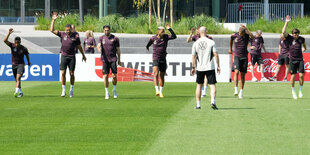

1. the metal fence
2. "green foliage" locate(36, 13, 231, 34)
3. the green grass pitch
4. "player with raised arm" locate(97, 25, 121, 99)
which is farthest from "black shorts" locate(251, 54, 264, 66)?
the metal fence

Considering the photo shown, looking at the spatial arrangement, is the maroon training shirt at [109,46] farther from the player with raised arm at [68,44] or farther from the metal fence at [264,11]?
the metal fence at [264,11]

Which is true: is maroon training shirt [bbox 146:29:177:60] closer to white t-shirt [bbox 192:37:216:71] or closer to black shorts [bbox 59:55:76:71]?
black shorts [bbox 59:55:76:71]

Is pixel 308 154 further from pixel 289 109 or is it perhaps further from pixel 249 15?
pixel 249 15

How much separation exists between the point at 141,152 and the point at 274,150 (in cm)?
194

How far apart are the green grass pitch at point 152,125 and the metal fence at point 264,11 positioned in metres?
22.7

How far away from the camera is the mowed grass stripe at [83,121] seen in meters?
10.4

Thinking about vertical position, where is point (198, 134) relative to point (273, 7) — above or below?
below

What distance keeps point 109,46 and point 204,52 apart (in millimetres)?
4307

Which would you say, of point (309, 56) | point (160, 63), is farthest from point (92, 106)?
point (309, 56)

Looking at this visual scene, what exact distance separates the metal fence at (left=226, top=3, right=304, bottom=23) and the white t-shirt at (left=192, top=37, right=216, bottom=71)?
1055 inches

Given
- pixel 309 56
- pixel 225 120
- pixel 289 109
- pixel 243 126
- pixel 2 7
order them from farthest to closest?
pixel 2 7 < pixel 309 56 < pixel 289 109 < pixel 225 120 < pixel 243 126

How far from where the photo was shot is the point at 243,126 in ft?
41.1

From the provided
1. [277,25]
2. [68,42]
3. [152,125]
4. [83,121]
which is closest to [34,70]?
[68,42]

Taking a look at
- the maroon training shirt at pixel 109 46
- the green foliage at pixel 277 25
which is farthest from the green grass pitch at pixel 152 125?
the green foliage at pixel 277 25
